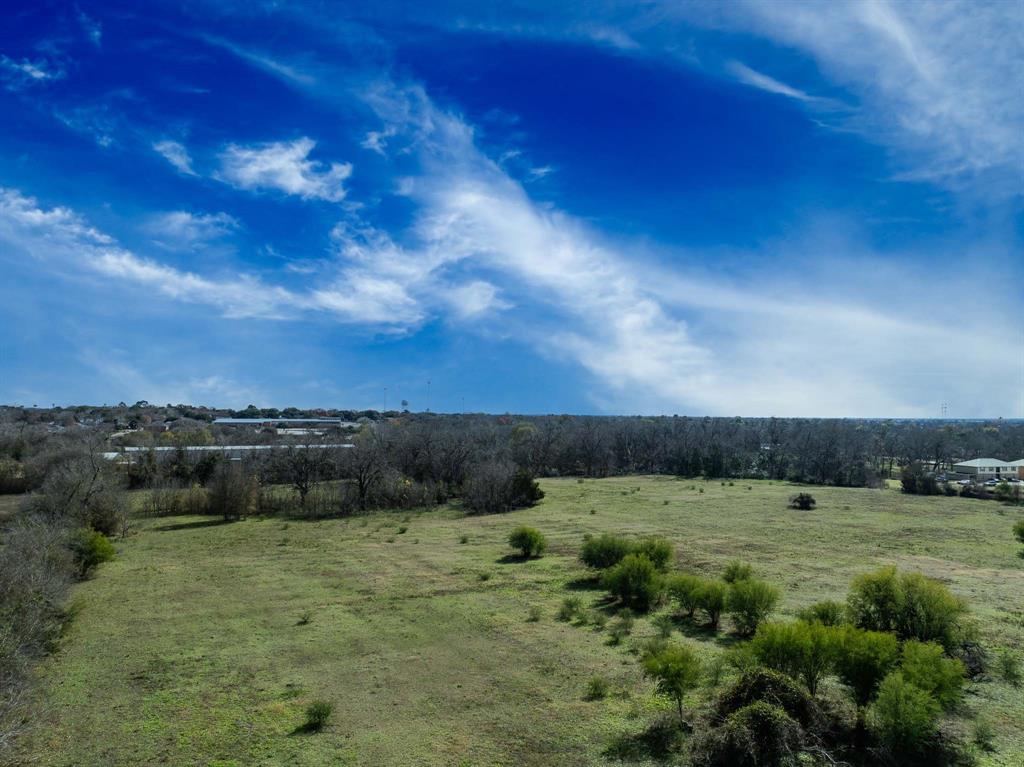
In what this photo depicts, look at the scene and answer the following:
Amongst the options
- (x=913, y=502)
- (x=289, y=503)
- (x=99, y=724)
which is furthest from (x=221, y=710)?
(x=913, y=502)

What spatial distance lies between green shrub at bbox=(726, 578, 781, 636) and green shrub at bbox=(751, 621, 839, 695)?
4395 millimetres

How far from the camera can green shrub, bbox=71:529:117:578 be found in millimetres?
22953

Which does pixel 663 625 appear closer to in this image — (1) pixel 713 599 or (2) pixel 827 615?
(1) pixel 713 599

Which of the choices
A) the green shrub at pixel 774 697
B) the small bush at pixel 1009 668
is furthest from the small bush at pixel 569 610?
the small bush at pixel 1009 668

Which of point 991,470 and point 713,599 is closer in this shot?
point 713,599

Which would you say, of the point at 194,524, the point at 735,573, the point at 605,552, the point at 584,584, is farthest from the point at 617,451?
the point at 735,573

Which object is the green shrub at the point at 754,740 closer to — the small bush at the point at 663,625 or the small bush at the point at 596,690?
the small bush at the point at 596,690

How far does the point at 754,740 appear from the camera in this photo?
893cm

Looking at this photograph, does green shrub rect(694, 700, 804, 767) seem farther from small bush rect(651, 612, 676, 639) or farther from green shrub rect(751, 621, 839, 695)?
small bush rect(651, 612, 676, 639)

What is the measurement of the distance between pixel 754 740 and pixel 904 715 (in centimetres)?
241

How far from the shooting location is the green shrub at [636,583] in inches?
726

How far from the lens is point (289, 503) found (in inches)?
1764

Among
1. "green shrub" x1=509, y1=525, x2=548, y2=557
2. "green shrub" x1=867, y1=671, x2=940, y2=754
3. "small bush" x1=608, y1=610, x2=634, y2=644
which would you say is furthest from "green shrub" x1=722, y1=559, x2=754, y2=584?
"green shrub" x1=867, y1=671, x2=940, y2=754

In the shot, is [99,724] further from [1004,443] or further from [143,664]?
[1004,443]
